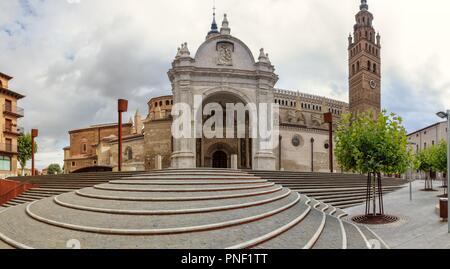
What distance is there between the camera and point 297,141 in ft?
120

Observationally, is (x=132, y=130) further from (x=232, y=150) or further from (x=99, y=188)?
(x=99, y=188)

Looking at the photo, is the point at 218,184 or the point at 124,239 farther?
the point at 218,184

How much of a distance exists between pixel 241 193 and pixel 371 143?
651 cm

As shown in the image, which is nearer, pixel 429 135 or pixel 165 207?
pixel 165 207

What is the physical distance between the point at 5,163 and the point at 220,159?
85.3 feet

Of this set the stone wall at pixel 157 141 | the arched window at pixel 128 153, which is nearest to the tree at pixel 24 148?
the arched window at pixel 128 153

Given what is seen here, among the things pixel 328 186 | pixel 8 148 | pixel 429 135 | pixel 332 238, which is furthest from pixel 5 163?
pixel 429 135

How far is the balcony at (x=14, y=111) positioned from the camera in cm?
3359

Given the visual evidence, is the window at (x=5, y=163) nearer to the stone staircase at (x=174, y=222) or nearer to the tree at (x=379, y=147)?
the stone staircase at (x=174, y=222)

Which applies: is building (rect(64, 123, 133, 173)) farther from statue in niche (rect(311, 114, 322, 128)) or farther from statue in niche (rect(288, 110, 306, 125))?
statue in niche (rect(311, 114, 322, 128))

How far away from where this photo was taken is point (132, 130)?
49.8m

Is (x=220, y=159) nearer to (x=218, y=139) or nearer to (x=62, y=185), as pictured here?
(x=218, y=139)

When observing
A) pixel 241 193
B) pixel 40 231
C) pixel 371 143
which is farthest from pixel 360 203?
pixel 40 231

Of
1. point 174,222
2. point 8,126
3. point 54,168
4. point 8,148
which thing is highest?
point 8,126
